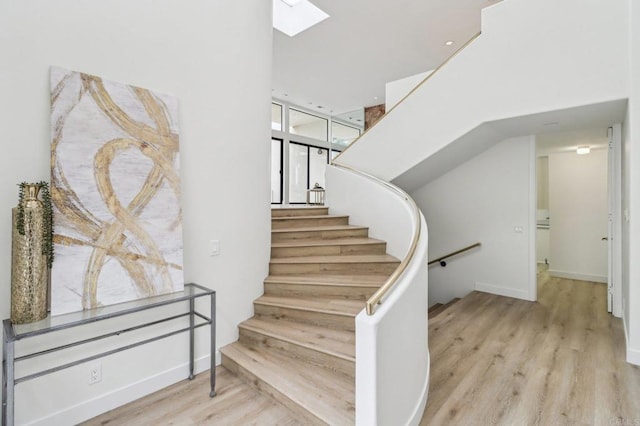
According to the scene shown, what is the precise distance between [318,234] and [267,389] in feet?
6.97

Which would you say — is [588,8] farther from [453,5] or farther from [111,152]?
[111,152]

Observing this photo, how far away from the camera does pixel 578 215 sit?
20.9ft

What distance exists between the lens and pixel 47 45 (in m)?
2.05

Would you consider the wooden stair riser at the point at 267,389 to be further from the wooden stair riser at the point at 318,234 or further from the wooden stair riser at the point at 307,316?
the wooden stair riser at the point at 318,234

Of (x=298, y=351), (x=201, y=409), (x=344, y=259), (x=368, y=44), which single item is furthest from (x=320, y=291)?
(x=368, y=44)

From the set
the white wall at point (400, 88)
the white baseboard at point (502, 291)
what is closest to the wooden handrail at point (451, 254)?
the white baseboard at point (502, 291)

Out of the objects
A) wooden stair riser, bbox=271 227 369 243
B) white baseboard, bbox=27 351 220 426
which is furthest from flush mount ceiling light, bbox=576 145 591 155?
white baseboard, bbox=27 351 220 426

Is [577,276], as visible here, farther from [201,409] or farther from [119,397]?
[119,397]

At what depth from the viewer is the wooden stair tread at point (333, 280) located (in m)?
3.24

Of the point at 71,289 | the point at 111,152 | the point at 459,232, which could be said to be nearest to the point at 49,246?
the point at 71,289

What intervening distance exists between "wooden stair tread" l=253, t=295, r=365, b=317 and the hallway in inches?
35.0

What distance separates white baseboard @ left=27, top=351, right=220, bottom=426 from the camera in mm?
2160

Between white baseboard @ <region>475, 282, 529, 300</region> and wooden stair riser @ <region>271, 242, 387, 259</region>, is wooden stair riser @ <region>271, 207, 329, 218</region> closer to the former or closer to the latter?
wooden stair riser @ <region>271, 242, 387, 259</region>

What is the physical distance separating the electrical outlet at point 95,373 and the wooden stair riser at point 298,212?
279 cm
